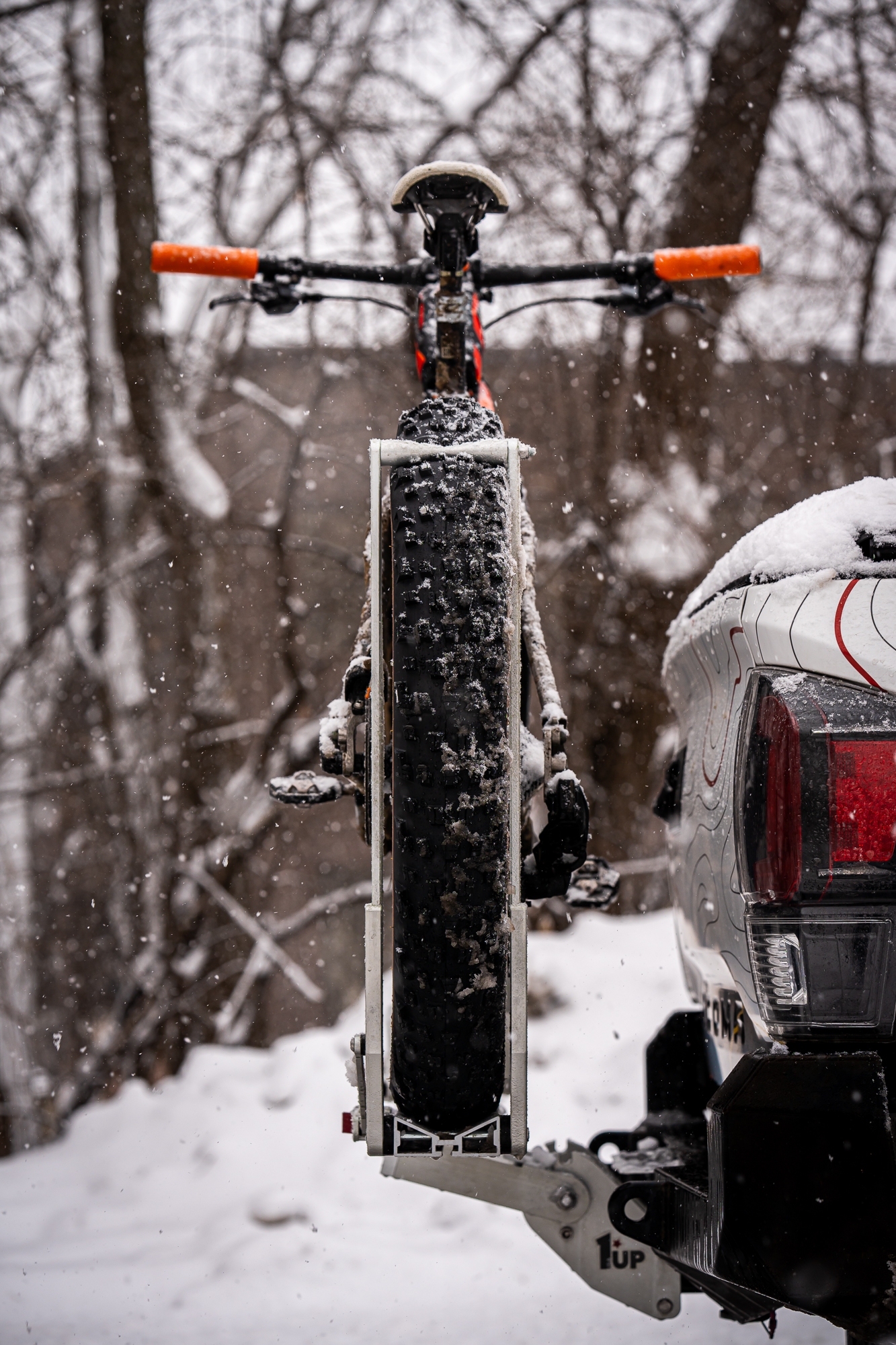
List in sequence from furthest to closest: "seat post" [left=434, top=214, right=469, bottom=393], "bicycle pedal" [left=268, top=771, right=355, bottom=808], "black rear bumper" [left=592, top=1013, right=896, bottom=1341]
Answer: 1. "seat post" [left=434, top=214, right=469, bottom=393]
2. "bicycle pedal" [left=268, top=771, right=355, bottom=808]
3. "black rear bumper" [left=592, top=1013, right=896, bottom=1341]

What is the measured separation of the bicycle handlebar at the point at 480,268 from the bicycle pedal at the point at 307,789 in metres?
1.41

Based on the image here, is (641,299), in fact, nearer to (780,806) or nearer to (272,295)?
(272,295)

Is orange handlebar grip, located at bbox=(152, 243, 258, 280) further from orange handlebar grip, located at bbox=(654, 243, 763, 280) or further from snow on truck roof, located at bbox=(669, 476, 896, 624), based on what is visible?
snow on truck roof, located at bbox=(669, 476, 896, 624)

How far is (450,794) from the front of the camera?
1538mm

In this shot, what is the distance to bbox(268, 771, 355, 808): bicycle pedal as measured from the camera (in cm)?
209

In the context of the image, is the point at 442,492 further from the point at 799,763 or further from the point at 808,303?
the point at 808,303

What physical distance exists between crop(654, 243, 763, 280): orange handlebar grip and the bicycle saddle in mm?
662

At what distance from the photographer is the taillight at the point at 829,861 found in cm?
148

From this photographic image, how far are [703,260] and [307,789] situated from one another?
188cm

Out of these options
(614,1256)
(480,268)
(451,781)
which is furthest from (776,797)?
(480,268)

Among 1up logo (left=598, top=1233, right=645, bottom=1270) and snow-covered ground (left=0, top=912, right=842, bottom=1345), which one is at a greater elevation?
1up logo (left=598, top=1233, right=645, bottom=1270)

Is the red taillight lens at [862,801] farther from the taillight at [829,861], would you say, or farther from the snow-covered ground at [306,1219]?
the snow-covered ground at [306,1219]

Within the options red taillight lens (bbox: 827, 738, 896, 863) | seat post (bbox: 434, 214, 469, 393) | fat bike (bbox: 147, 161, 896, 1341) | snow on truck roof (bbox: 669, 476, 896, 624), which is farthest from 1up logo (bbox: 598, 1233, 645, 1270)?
seat post (bbox: 434, 214, 469, 393)

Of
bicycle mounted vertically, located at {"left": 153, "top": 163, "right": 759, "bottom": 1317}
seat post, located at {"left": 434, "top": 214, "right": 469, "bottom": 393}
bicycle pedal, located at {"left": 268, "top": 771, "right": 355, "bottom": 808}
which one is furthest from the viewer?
seat post, located at {"left": 434, "top": 214, "right": 469, "bottom": 393}
